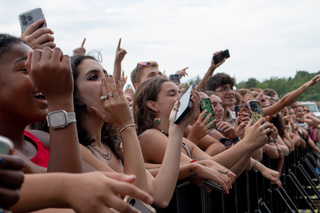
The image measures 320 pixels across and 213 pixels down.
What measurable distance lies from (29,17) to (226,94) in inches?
140

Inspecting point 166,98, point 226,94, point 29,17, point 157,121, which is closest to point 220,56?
point 226,94

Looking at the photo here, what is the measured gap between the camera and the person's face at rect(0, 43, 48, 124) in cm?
158

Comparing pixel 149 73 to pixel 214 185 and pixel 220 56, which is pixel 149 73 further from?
pixel 214 185

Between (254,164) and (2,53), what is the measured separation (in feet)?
11.3

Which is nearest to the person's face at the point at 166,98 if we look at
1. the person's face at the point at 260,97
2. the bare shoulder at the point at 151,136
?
the bare shoulder at the point at 151,136

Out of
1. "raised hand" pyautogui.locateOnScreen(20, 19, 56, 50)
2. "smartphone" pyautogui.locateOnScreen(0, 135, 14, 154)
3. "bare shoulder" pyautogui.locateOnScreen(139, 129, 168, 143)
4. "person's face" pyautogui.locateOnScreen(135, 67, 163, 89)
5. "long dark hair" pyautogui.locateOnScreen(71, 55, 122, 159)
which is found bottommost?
"bare shoulder" pyautogui.locateOnScreen(139, 129, 168, 143)

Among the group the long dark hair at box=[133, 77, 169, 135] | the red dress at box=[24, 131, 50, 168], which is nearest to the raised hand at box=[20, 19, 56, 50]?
the red dress at box=[24, 131, 50, 168]

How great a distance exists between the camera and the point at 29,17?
2.27 m

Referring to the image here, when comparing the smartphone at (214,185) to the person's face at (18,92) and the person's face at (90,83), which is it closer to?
the person's face at (90,83)

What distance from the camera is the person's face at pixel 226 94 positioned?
526 cm

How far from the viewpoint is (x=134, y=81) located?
4.95 m

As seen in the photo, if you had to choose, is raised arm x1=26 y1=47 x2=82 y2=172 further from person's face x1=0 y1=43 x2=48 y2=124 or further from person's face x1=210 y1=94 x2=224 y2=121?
person's face x1=210 y1=94 x2=224 y2=121

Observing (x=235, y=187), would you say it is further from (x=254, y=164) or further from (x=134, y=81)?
(x=134, y=81)

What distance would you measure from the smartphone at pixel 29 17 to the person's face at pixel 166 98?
140 cm
